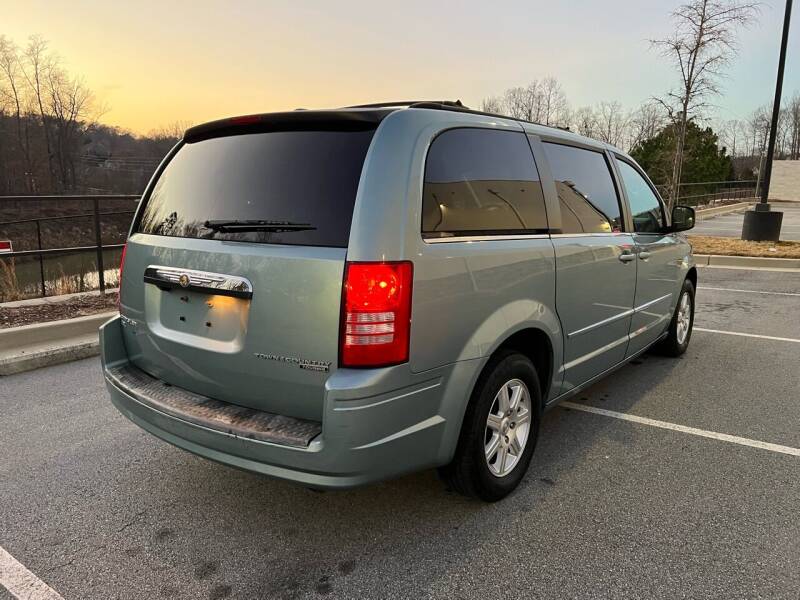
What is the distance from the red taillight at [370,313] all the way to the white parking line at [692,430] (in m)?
2.51

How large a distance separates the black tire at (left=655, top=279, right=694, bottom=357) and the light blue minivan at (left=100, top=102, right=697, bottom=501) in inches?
96.2

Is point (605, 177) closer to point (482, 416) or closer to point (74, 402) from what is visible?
point (482, 416)

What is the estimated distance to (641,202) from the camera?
436 cm

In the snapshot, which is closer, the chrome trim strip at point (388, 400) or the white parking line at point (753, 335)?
the chrome trim strip at point (388, 400)

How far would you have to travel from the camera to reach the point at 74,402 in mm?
4191

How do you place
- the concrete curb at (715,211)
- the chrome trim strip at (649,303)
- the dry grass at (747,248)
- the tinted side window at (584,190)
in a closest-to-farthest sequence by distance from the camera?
the tinted side window at (584,190), the chrome trim strip at (649,303), the dry grass at (747,248), the concrete curb at (715,211)

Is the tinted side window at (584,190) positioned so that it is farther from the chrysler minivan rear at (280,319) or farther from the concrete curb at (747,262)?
the concrete curb at (747,262)

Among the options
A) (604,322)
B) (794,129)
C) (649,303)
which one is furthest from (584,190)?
(794,129)

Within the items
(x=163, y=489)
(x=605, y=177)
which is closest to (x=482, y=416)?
(x=163, y=489)

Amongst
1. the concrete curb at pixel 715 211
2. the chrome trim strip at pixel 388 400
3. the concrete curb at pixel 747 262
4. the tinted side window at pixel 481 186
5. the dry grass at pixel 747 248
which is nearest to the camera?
the chrome trim strip at pixel 388 400

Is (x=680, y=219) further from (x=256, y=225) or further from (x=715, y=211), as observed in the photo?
(x=715, y=211)

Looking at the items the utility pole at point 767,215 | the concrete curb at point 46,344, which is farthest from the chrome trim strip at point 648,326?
the utility pole at point 767,215

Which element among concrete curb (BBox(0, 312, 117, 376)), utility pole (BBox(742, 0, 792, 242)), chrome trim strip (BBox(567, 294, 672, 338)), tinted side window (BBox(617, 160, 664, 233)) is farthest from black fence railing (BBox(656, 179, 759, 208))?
concrete curb (BBox(0, 312, 117, 376))

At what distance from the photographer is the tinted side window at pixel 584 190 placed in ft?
10.6
